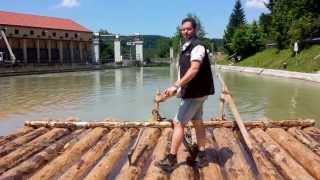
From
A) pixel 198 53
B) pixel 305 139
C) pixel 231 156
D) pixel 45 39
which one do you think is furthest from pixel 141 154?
pixel 45 39

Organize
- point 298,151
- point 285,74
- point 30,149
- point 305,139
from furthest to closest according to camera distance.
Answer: point 285,74, point 305,139, point 30,149, point 298,151

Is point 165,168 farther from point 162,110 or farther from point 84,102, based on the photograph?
point 84,102

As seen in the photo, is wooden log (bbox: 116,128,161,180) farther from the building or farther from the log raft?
the building

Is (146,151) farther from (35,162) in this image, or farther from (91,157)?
(35,162)

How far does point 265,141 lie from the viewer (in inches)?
318

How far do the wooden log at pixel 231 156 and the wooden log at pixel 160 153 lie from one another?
0.84 meters

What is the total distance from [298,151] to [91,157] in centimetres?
316

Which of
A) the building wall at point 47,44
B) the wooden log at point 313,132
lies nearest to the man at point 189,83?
the wooden log at point 313,132

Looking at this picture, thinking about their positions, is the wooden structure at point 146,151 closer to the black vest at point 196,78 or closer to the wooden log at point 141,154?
the wooden log at point 141,154

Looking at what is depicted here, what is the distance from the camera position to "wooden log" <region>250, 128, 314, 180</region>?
607 cm

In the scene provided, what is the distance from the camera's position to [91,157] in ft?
24.2

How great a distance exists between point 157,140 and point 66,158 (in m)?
1.84

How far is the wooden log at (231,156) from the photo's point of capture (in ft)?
20.6

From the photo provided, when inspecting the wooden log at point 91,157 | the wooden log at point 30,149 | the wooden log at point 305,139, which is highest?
the wooden log at point 305,139
